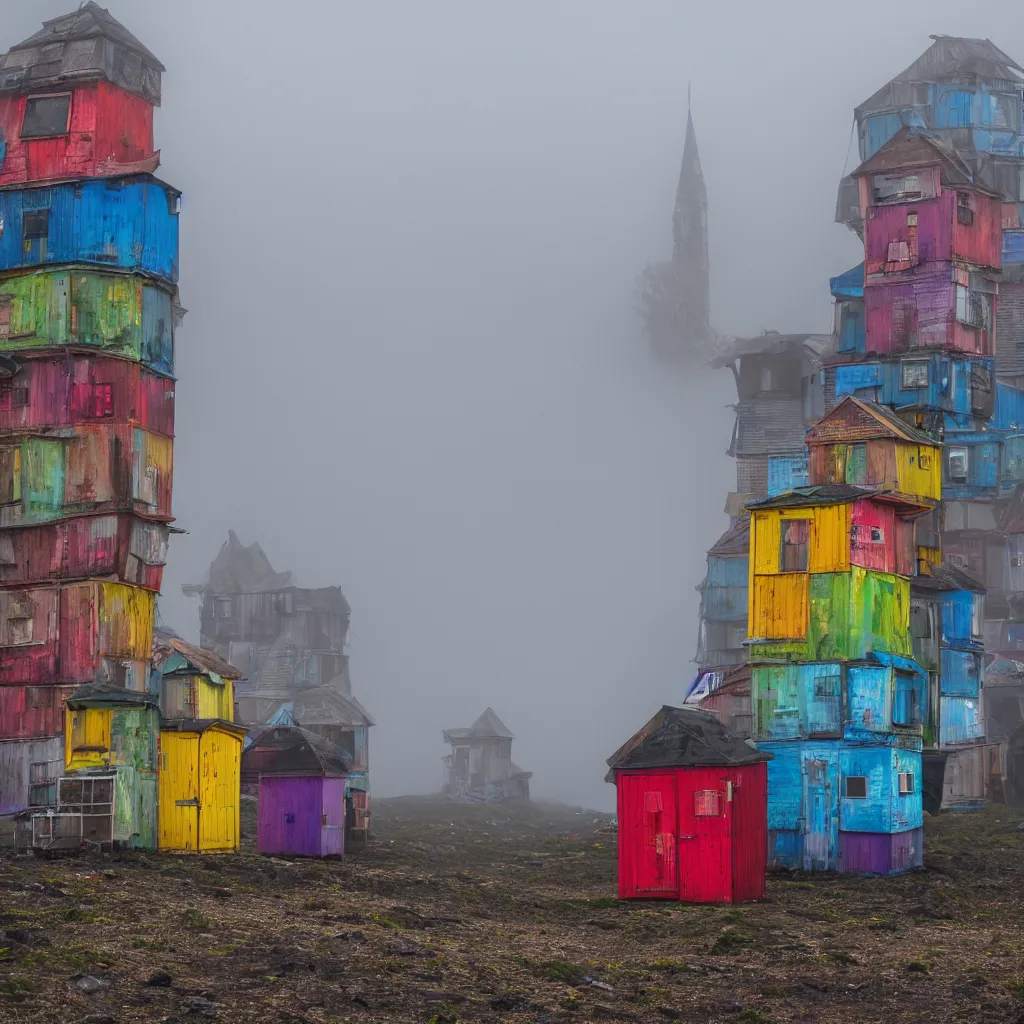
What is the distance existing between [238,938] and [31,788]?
1710 centimetres

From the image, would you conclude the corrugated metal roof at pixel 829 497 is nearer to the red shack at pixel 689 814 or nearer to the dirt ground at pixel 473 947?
the red shack at pixel 689 814

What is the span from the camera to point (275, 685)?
96500 millimetres

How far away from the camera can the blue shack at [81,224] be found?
45.8 meters

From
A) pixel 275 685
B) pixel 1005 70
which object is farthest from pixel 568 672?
pixel 1005 70

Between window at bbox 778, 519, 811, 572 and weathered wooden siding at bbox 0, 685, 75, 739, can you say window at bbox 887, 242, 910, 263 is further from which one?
weathered wooden siding at bbox 0, 685, 75, 739

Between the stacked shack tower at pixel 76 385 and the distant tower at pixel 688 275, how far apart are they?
418 ft

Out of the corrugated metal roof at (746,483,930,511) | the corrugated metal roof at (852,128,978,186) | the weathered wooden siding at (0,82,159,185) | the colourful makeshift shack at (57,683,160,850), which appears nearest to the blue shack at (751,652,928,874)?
the corrugated metal roof at (746,483,930,511)

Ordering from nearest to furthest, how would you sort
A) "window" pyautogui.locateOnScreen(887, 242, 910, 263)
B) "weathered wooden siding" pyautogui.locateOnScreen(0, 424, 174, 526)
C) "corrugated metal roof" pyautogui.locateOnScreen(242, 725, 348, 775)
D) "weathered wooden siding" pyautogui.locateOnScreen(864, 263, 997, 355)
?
"weathered wooden siding" pyautogui.locateOnScreen(0, 424, 174, 526) → "corrugated metal roof" pyautogui.locateOnScreen(242, 725, 348, 775) → "weathered wooden siding" pyautogui.locateOnScreen(864, 263, 997, 355) → "window" pyautogui.locateOnScreen(887, 242, 910, 263)

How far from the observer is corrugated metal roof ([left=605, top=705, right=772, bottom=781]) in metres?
37.4

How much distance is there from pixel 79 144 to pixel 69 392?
6.84 meters

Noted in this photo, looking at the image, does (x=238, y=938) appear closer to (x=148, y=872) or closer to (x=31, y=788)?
(x=148, y=872)

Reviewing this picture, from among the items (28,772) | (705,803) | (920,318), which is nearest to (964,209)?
(920,318)

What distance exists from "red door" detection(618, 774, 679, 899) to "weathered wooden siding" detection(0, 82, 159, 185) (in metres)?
21.9

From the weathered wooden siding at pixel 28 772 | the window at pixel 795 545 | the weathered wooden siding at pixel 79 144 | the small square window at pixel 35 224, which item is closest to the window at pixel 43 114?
the weathered wooden siding at pixel 79 144
